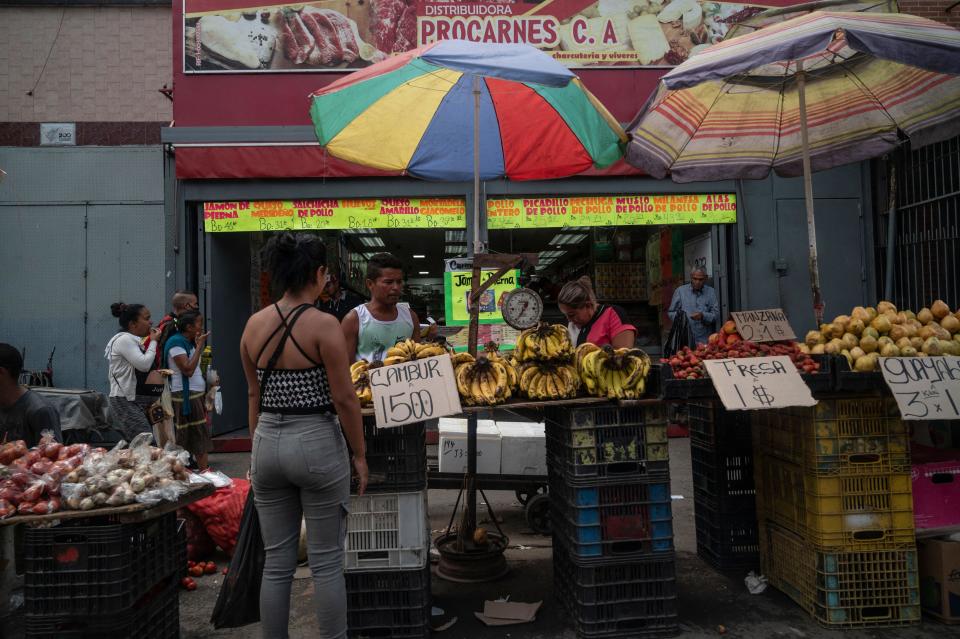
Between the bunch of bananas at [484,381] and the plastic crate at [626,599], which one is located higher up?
the bunch of bananas at [484,381]

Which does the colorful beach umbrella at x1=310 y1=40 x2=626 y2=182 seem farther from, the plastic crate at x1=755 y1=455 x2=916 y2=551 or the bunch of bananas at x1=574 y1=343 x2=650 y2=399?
the plastic crate at x1=755 y1=455 x2=916 y2=551

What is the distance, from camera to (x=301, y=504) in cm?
306

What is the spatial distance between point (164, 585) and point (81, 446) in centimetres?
90

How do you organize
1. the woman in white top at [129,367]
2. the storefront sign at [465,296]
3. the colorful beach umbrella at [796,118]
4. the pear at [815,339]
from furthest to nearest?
the storefront sign at [465,296], the woman in white top at [129,367], the colorful beach umbrella at [796,118], the pear at [815,339]

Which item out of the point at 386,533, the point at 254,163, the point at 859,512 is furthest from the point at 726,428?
the point at 254,163

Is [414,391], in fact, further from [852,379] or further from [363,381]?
[852,379]

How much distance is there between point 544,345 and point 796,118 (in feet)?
11.7

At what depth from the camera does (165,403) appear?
23.0 ft

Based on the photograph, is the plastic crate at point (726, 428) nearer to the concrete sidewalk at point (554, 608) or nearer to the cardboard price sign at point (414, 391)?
the concrete sidewalk at point (554, 608)

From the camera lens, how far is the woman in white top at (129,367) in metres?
6.84

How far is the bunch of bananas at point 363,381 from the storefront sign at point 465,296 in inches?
167

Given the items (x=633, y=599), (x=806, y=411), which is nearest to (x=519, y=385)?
(x=633, y=599)

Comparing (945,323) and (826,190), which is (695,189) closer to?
(826,190)

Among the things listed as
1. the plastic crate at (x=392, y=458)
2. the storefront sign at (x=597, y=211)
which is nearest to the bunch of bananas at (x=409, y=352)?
the plastic crate at (x=392, y=458)
